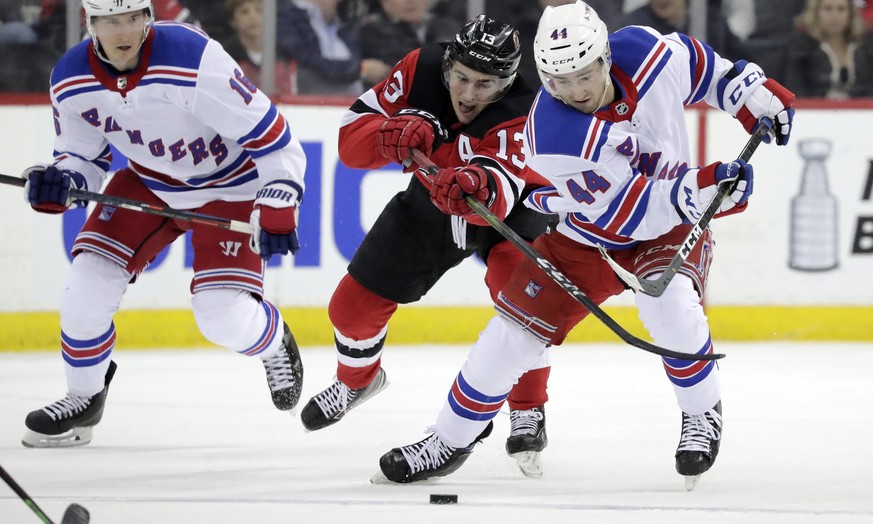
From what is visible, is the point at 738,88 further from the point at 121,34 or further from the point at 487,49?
the point at 121,34

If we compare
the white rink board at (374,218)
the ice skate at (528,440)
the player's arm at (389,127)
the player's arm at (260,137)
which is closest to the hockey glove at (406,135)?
the player's arm at (389,127)

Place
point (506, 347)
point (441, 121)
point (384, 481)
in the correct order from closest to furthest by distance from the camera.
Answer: point (506, 347) < point (384, 481) < point (441, 121)

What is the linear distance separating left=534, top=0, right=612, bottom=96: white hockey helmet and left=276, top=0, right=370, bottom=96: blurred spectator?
282 cm

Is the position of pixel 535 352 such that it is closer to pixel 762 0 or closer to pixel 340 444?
pixel 340 444

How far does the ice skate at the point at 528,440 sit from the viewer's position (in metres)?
3.31

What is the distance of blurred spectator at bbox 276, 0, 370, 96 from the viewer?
5.72 m

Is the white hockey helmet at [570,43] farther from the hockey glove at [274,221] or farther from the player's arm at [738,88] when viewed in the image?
the hockey glove at [274,221]

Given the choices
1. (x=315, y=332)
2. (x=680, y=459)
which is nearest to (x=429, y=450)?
(x=680, y=459)

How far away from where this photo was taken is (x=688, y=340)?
119 inches

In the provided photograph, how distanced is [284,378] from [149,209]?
62 cm

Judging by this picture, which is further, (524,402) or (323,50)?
(323,50)

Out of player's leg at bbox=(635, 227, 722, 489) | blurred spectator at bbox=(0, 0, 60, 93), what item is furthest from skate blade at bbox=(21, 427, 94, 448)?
blurred spectator at bbox=(0, 0, 60, 93)

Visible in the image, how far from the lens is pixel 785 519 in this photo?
274 cm

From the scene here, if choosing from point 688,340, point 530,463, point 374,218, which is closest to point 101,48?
point 530,463
